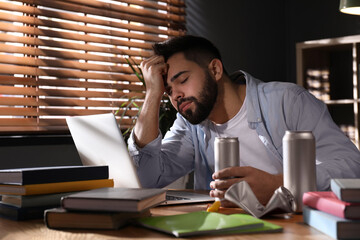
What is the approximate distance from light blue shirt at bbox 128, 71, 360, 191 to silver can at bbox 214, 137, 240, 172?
30cm

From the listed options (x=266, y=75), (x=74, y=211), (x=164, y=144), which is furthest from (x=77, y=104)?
(x=74, y=211)

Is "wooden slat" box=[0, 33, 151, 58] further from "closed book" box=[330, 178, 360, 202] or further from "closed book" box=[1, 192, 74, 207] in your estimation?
"closed book" box=[330, 178, 360, 202]

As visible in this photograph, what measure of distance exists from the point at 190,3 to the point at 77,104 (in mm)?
1375

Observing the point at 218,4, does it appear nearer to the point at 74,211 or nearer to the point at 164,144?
the point at 164,144

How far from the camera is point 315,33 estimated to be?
4.52 metres

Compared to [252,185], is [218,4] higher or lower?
higher

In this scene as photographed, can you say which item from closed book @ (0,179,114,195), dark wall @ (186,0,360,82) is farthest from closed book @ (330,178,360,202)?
dark wall @ (186,0,360,82)

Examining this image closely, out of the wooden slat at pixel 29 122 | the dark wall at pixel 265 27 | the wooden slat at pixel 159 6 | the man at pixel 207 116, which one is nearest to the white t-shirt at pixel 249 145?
the man at pixel 207 116

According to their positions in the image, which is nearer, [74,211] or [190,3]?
[74,211]

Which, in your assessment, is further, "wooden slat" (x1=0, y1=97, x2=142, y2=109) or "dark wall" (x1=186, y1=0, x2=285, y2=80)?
"dark wall" (x1=186, y1=0, x2=285, y2=80)

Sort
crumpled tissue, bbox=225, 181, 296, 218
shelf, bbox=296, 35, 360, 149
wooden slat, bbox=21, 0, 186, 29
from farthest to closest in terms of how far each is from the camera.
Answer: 1. shelf, bbox=296, 35, 360, 149
2. wooden slat, bbox=21, 0, 186, 29
3. crumpled tissue, bbox=225, 181, 296, 218

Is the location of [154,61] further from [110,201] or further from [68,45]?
[68,45]

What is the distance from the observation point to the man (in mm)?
1787

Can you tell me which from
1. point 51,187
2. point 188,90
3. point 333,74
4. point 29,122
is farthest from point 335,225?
point 333,74
